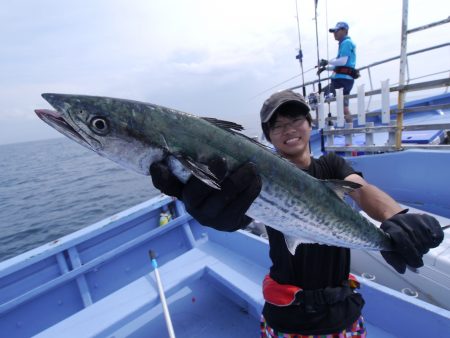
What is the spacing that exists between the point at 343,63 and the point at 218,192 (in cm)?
766

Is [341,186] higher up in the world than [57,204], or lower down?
higher up

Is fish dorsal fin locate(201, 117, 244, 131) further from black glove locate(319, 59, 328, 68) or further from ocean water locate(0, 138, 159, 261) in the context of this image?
ocean water locate(0, 138, 159, 261)

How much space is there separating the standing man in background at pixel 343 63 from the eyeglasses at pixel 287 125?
675 cm

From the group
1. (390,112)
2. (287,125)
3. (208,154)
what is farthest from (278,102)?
(390,112)

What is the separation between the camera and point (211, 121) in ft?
5.74

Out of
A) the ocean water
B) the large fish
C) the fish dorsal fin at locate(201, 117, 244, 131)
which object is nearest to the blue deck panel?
the large fish

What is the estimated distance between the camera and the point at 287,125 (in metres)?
2.04

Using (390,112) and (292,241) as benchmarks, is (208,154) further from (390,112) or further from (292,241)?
(390,112)

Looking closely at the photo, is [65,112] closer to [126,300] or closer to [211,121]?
[211,121]

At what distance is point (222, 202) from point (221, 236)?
249 centimetres

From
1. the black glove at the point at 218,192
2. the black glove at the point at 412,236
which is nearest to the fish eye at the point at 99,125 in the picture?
the black glove at the point at 218,192

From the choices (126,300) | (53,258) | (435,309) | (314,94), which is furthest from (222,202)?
(314,94)

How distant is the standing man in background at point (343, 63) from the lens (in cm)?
773

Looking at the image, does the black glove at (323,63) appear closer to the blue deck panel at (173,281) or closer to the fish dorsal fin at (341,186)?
the blue deck panel at (173,281)
